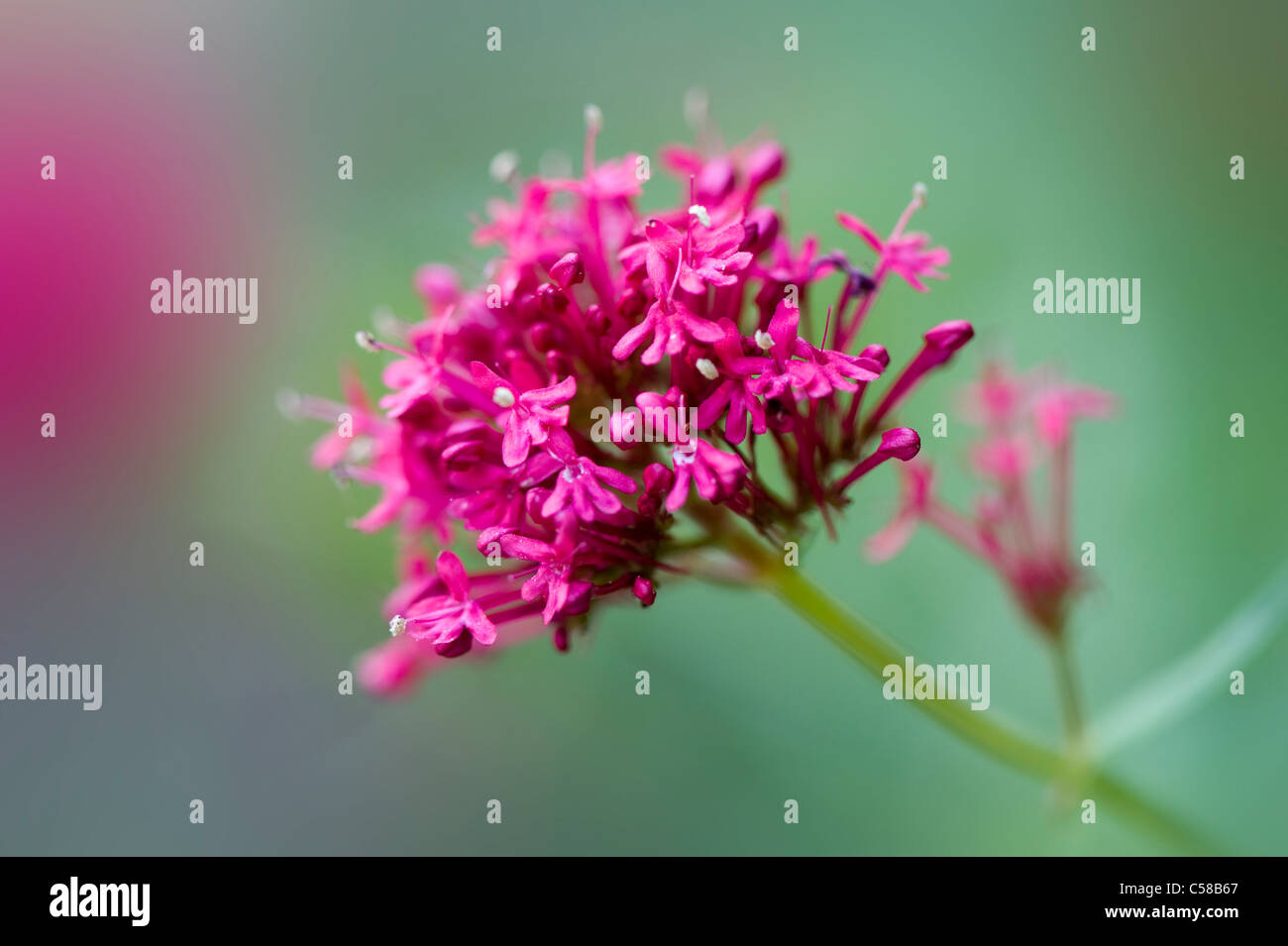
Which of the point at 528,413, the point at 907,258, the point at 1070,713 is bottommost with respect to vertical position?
the point at 1070,713

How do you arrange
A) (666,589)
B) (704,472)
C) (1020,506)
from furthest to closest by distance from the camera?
1. (666,589)
2. (1020,506)
3. (704,472)

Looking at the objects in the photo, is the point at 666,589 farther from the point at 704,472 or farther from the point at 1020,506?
the point at 704,472

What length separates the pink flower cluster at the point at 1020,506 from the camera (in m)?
2.90

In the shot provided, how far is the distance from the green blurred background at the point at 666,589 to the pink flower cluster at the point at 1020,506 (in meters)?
0.79

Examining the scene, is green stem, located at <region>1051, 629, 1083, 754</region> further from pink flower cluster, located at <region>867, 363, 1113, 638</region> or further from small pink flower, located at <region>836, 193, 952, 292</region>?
small pink flower, located at <region>836, 193, 952, 292</region>

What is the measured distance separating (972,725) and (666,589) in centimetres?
125

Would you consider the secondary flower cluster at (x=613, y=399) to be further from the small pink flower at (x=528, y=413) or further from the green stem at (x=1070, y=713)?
the green stem at (x=1070, y=713)

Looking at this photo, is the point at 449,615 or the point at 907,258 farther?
the point at 907,258

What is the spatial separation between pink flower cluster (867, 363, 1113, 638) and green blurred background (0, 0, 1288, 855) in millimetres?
791

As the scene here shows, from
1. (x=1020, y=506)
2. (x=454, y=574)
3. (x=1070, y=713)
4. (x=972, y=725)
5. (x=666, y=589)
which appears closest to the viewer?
(x=454, y=574)

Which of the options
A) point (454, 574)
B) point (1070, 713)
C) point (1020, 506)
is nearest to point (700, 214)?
point (454, 574)

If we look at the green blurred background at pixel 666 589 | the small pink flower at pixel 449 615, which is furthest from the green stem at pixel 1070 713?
the small pink flower at pixel 449 615

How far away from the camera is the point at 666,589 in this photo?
11.8 ft

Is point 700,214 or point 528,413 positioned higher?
point 700,214
